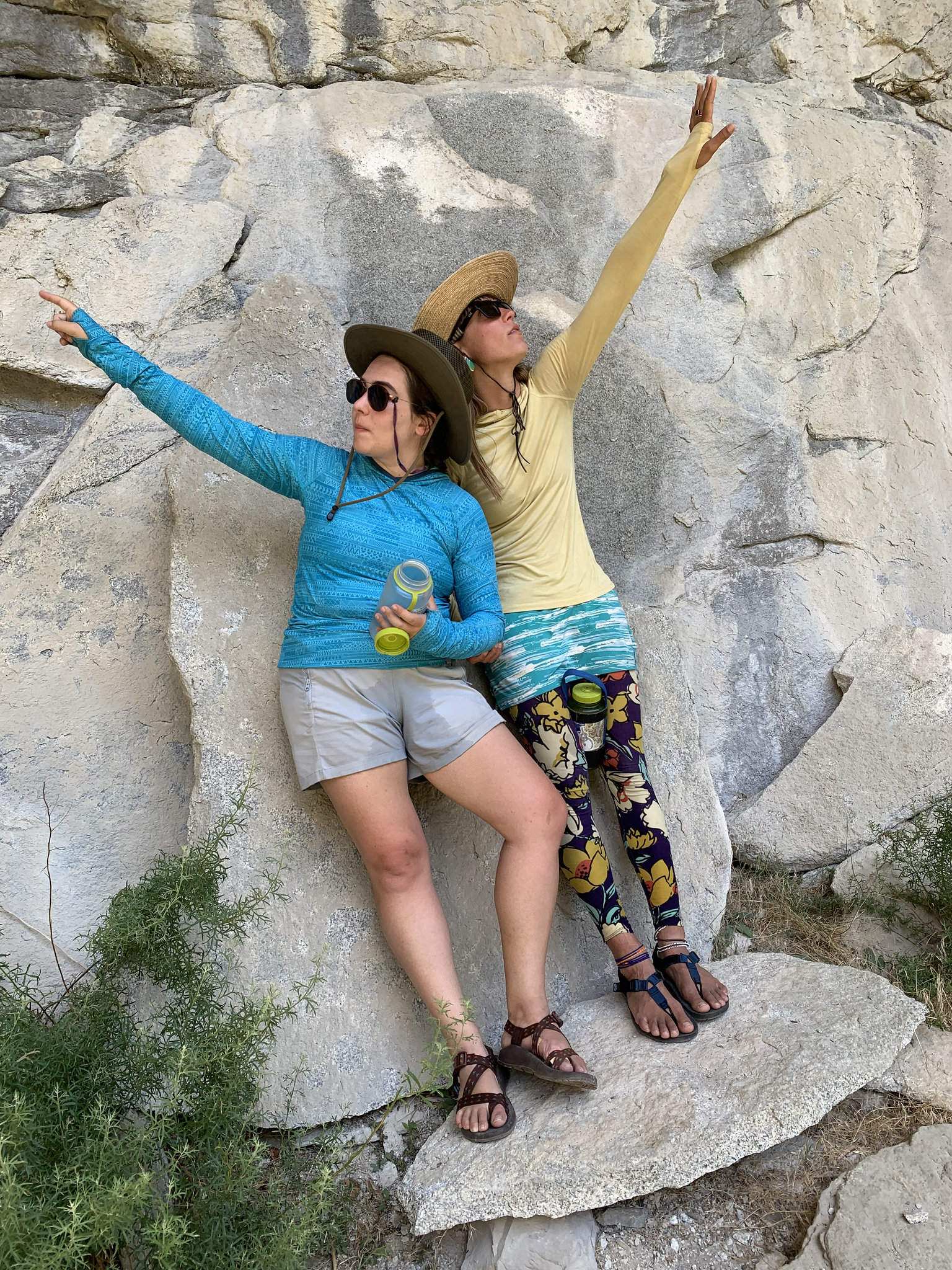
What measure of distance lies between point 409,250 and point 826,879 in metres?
2.52

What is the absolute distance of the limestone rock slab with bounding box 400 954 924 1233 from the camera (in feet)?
6.48

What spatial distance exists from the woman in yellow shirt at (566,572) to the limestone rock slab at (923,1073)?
17.2 inches

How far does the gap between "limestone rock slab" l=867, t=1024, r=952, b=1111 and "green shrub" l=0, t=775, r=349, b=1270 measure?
1.34m

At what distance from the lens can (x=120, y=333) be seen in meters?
2.99

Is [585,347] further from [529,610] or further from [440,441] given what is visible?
[529,610]

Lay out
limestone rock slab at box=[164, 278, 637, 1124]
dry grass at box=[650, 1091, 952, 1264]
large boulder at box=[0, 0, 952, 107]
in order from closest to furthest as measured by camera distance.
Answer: dry grass at box=[650, 1091, 952, 1264]
limestone rock slab at box=[164, 278, 637, 1124]
large boulder at box=[0, 0, 952, 107]

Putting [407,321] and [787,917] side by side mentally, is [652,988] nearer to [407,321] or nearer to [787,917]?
[787,917]

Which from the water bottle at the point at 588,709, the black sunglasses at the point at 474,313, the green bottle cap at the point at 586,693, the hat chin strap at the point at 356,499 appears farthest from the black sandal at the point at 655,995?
the black sunglasses at the point at 474,313

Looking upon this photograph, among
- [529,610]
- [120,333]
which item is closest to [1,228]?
[120,333]

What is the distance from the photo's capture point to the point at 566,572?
2748 millimetres

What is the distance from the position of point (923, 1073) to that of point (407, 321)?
8.66ft

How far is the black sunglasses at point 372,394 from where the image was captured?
94.1 inches

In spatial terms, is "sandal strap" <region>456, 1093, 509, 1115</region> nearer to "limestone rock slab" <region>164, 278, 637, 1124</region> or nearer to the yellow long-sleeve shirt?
"limestone rock slab" <region>164, 278, 637, 1124</region>

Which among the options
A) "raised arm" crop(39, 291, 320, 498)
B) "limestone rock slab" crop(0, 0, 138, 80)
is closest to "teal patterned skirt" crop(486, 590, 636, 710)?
"raised arm" crop(39, 291, 320, 498)
